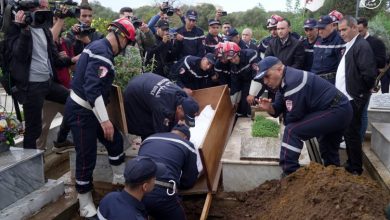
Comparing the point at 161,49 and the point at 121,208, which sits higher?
the point at 161,49

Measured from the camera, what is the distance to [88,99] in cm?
390

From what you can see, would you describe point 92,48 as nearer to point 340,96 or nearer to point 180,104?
point 180,104

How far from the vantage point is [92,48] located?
3.97m

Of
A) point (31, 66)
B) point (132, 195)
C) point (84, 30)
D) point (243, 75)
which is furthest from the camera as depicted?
point (243, 75)

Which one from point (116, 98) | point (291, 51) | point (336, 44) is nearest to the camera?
point (116, 98)

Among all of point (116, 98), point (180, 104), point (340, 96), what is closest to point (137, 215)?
point (180, 104)

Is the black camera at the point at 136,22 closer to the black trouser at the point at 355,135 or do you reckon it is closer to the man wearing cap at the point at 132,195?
the black trouser at the point at 355,135

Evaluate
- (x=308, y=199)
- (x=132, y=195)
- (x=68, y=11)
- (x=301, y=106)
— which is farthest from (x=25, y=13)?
(x=308, y=199)

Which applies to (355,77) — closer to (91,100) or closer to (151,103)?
(151,103)

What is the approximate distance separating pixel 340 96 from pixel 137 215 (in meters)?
2.61

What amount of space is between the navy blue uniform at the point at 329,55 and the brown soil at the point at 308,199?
2186mm

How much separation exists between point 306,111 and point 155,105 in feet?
5.40

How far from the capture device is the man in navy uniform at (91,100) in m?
3.92

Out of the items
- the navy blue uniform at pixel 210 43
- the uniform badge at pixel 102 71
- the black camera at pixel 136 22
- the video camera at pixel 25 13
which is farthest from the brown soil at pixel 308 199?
the navy blue uniform at pixel 210 43
